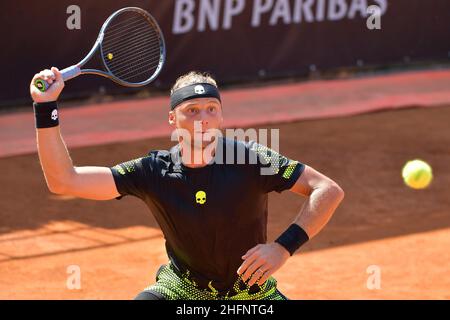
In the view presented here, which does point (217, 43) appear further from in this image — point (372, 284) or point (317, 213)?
point (317, 213)

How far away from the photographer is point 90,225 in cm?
1045

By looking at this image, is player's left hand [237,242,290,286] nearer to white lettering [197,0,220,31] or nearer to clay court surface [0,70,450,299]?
clay court surface [0,70,450,299]

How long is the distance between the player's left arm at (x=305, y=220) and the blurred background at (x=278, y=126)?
3.09 metres

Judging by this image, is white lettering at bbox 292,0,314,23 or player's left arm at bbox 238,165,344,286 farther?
white lettering at bbox 292,0,314,23

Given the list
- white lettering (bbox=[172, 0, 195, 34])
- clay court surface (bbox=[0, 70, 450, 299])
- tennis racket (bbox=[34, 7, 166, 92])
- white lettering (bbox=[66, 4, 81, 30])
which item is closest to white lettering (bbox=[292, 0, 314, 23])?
white lettering (bbox=[172, 0, 195, 34])

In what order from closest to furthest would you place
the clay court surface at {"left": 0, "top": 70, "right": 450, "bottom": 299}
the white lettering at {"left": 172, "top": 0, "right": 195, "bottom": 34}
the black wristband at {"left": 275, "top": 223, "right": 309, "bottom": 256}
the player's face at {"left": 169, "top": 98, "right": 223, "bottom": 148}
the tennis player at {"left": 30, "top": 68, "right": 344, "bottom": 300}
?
the black wristband at {"left": 275, "top": 223, "right": 309, "bottom": 256}
the player's face at {"left": 169, "top": 98, "right": 223, "bottom": 148}
the tennis player at {"left": 30, "top": 68, "right": 344, "bottom": 300}
the clay court surface at {"left": 0, "top": 70, "right": 450, "bottom": 299}
the white lettering at {"left": 172, "top": 0, "right": 195, "bottom": 34}

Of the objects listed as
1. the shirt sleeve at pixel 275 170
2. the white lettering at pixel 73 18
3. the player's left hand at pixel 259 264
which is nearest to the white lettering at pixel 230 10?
the white lettering at pixel 73 18

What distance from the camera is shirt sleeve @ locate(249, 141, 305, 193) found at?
5.84 metres

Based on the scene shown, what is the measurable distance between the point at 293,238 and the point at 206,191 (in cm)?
60

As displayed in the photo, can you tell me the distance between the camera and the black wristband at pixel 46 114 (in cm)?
525

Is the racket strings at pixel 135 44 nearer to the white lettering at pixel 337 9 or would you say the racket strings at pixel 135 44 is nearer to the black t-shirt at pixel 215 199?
the black t-shirt at pixel 215 199

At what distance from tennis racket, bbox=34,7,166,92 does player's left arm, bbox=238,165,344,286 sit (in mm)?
1282

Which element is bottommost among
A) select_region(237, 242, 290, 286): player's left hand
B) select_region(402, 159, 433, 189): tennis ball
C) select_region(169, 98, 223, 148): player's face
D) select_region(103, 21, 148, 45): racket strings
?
select_region(237, 242, 290, 286): player's left hand

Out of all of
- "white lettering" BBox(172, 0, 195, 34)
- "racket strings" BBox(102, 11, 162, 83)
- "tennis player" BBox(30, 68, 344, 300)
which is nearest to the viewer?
"tennis player" BBox(30, 68, 344, 300)
